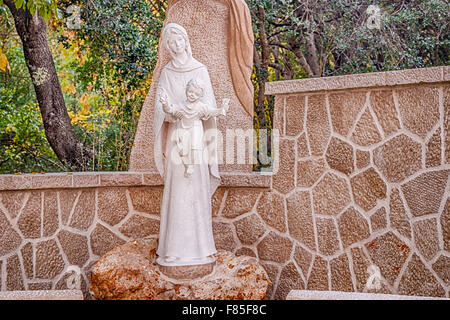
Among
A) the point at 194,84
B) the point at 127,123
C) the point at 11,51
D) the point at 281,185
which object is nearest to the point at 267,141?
the point at 127,123

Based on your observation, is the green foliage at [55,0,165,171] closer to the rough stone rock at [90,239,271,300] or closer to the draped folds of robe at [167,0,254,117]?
the draped folds of robe at [167,0,254,117]

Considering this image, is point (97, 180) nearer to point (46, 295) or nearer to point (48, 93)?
point (46, 295)

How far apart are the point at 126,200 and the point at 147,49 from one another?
117 inches

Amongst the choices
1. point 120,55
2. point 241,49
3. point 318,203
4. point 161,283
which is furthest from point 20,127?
point 318,203

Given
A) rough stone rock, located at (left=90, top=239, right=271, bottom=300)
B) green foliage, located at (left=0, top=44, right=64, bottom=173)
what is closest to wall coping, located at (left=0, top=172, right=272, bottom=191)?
rough stone rock, located at (left=90, top=239, right=271, bottom=300)

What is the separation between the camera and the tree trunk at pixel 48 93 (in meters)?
7.37

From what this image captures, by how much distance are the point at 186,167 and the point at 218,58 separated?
1370 millimetres

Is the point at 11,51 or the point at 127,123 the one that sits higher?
the point at 11,51

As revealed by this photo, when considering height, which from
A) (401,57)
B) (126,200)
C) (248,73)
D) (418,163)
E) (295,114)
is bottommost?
(126,200)

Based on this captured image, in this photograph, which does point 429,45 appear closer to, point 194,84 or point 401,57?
point 401,57

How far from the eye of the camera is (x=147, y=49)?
287 inches

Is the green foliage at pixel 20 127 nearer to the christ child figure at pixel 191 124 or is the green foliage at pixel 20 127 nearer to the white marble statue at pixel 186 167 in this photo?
A: the white marble statue at pixel 186 167

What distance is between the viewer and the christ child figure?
4.32 metres

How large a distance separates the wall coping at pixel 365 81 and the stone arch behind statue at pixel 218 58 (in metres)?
0.53
